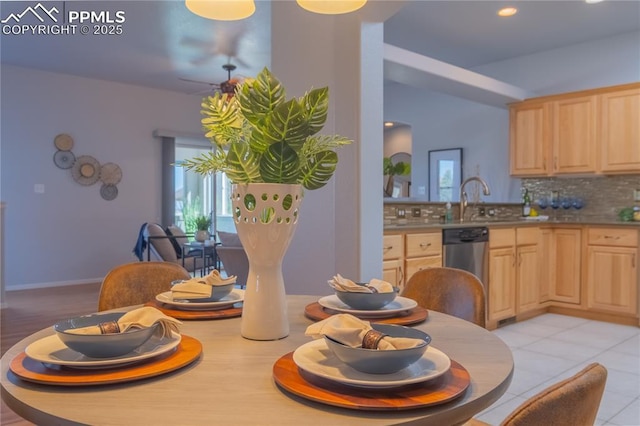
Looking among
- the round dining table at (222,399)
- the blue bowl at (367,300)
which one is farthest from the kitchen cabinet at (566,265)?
the round dining table at (222,399)

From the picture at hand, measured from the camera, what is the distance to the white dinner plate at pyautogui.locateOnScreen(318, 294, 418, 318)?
122 cm

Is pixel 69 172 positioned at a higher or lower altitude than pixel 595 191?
higher

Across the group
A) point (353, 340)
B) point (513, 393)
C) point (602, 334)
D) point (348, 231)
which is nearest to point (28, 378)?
point (353, 340)

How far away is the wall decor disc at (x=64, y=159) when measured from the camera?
19.8ft

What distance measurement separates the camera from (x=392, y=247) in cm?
304

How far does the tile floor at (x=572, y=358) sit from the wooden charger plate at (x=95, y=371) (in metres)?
1.91

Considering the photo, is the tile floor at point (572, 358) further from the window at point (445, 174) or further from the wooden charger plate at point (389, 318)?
the window at point (445, 174)

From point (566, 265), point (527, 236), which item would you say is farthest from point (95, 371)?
point (566, 265)

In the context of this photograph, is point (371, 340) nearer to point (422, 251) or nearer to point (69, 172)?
point (422, 251)

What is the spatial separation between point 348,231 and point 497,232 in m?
1.71

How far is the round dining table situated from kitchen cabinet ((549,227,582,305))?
3962 mm

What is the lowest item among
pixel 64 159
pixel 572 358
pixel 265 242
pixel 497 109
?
pixel 572 358

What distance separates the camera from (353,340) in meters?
0.81

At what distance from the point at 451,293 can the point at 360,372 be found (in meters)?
0.88
